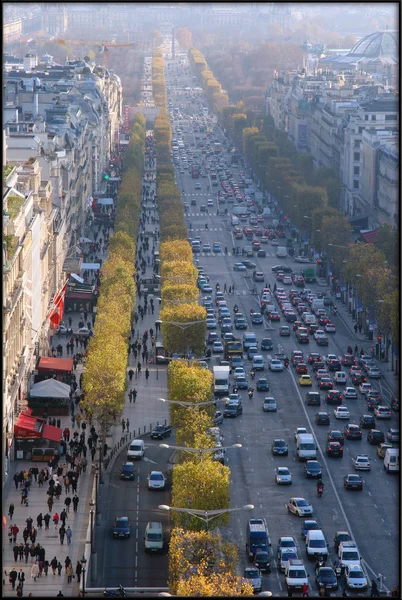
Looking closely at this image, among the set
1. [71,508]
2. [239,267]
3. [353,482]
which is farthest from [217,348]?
[239,267]

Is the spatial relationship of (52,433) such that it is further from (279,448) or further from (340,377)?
(340,377)

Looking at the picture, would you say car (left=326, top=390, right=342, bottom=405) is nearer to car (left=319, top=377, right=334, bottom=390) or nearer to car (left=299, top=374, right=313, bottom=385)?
car (left=319, top=377, right=334, bottom=390)

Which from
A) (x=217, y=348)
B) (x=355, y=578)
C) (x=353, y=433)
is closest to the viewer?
(x=355, y=578)

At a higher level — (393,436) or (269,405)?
(393,436)

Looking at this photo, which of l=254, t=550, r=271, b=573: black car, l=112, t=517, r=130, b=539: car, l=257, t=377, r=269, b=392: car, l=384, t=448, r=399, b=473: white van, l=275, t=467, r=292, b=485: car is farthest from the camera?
l=257, t=377, r=269, b=392: car

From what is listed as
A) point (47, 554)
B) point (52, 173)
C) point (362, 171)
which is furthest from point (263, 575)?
point (362, 171)

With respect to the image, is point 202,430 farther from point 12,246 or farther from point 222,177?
point 222,177

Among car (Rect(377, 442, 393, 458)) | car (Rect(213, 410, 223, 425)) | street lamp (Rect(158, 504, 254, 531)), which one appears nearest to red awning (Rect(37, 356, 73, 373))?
car (Rect(213, 410, 223, 425))
